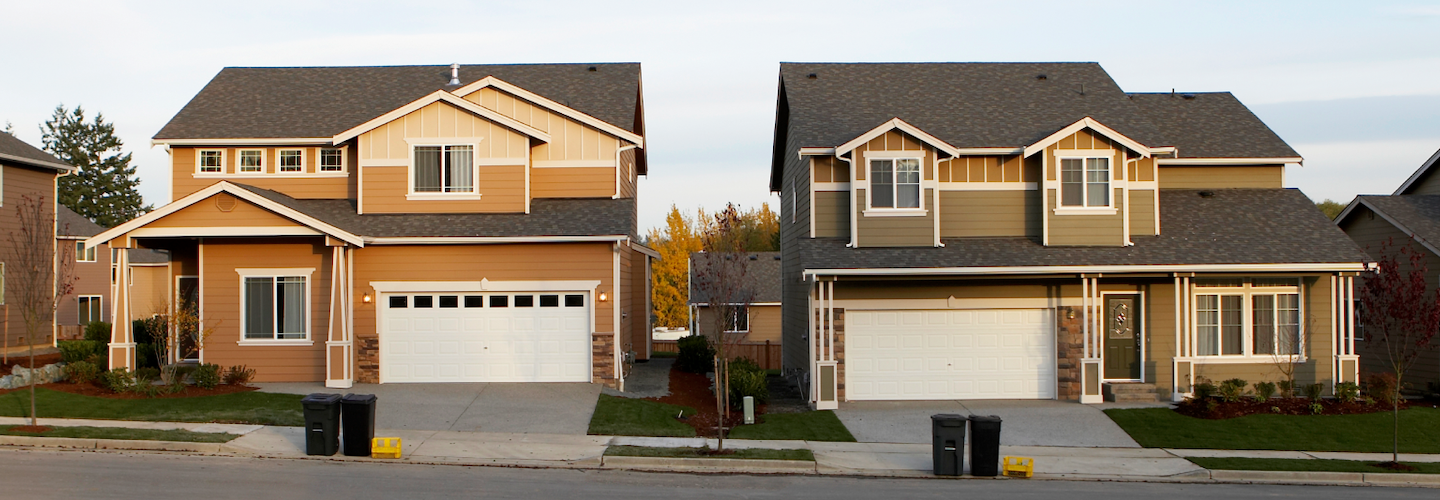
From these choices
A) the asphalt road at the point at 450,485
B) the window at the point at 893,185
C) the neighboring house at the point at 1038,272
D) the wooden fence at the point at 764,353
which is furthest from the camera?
the wooden fence at the point at 764,353

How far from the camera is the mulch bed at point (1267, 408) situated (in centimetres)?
1730

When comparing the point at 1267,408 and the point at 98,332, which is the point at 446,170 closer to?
the point at 98,332

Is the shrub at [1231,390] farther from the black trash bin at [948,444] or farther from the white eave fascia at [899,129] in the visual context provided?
the black trash bin at [948,444]

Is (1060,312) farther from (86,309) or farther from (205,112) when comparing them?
(86,309)

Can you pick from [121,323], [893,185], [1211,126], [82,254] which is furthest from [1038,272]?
[82,254]

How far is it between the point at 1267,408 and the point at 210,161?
22203mm

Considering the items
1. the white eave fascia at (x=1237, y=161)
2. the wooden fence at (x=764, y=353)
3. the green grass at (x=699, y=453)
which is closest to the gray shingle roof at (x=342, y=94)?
the wooden fence at (x=764, y=353)

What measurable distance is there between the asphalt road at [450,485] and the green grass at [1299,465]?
575mm

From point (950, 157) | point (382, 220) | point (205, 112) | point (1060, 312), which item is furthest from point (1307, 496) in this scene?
point (205, 112)

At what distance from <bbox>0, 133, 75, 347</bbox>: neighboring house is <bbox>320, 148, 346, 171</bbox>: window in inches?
335

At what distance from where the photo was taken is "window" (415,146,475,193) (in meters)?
20.4

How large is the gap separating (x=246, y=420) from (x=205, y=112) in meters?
10.8

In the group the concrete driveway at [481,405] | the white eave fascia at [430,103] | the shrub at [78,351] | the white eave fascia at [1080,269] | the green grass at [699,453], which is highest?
the white eave fascia at [430,103]

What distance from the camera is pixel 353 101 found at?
78.0ft
